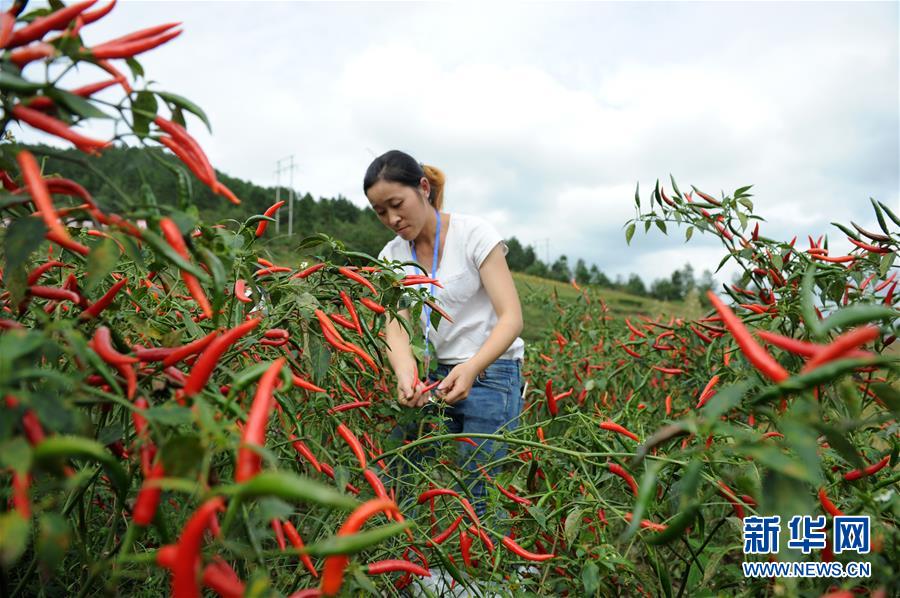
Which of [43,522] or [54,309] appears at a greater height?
[54,309]

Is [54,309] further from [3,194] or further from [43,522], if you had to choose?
[43,522]

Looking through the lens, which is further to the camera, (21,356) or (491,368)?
(491,368)

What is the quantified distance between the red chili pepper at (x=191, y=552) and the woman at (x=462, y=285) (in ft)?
5.57

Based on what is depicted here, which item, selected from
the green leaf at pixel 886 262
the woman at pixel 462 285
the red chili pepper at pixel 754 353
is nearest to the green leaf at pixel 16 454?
the red chili pepper at pixel 754 353

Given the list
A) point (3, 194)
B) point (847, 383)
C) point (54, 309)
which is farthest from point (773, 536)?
point (54, 309)

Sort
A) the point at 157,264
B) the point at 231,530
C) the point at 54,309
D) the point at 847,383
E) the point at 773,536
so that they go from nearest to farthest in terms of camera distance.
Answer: the point at 231,530, the point at 847,383, the point at 157,264, the point at 773,536, the point at 54,309

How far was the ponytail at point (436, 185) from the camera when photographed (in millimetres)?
2883

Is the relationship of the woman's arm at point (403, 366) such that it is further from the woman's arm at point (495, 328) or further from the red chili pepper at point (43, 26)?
the red chili pepper at point (43, 26)

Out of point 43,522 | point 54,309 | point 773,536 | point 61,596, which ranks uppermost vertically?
point 54,309

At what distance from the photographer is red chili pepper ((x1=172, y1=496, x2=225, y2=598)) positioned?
517 millimetres

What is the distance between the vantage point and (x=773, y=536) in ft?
3.51

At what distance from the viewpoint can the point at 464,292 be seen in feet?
8.29

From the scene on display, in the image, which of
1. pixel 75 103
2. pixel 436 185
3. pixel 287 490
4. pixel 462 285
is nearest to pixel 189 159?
pixel 75 103

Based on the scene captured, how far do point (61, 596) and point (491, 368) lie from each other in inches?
62.1
